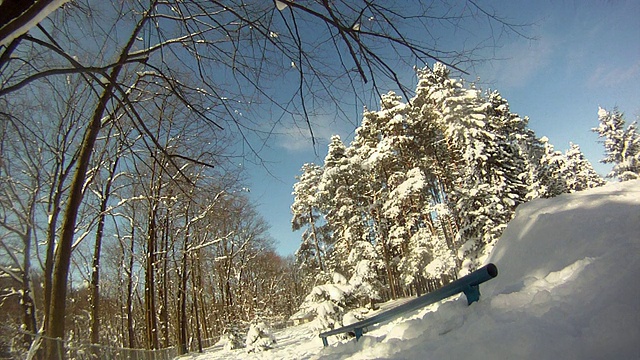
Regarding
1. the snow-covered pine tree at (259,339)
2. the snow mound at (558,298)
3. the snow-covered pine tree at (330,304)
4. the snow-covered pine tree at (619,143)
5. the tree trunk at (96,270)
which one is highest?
the snow-covered pine tree at (619,143)

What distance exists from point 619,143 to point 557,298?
41.9m

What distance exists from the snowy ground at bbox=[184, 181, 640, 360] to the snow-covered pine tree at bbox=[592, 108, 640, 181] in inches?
1502

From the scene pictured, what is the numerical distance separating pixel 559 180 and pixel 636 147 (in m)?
8.77

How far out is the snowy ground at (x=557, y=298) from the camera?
142cm

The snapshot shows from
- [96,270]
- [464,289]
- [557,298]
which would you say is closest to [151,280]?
[96,270]

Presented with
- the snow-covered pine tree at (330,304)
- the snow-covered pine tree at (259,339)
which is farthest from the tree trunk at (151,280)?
the snow-covered pine tree at (330,304)

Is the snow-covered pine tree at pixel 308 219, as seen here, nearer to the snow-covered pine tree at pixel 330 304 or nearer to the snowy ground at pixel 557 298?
the snow-covered pine tree at pixel 330 304

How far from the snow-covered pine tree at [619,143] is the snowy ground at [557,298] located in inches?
1502

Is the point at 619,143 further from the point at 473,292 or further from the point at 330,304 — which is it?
the point at 473,292

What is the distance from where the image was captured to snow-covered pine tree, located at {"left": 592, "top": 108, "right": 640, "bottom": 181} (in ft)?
102

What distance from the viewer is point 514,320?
5.63ft

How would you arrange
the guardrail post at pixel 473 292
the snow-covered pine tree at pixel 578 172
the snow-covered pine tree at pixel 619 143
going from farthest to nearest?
the snow-covered pine tree at pixel 578 172 → the snow-covered pine tree at pixel 619 143 → the guardrail post at pixel 473 292

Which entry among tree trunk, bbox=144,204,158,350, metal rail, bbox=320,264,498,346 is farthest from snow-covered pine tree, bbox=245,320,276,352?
metal rail, bbox=320,264,498,346

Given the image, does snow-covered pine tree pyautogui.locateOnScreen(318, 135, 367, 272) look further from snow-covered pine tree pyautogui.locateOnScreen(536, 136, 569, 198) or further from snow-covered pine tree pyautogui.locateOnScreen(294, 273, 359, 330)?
snow-covered pine tree pyautogui.locateOnScreen(536, 136, 569, 198)
